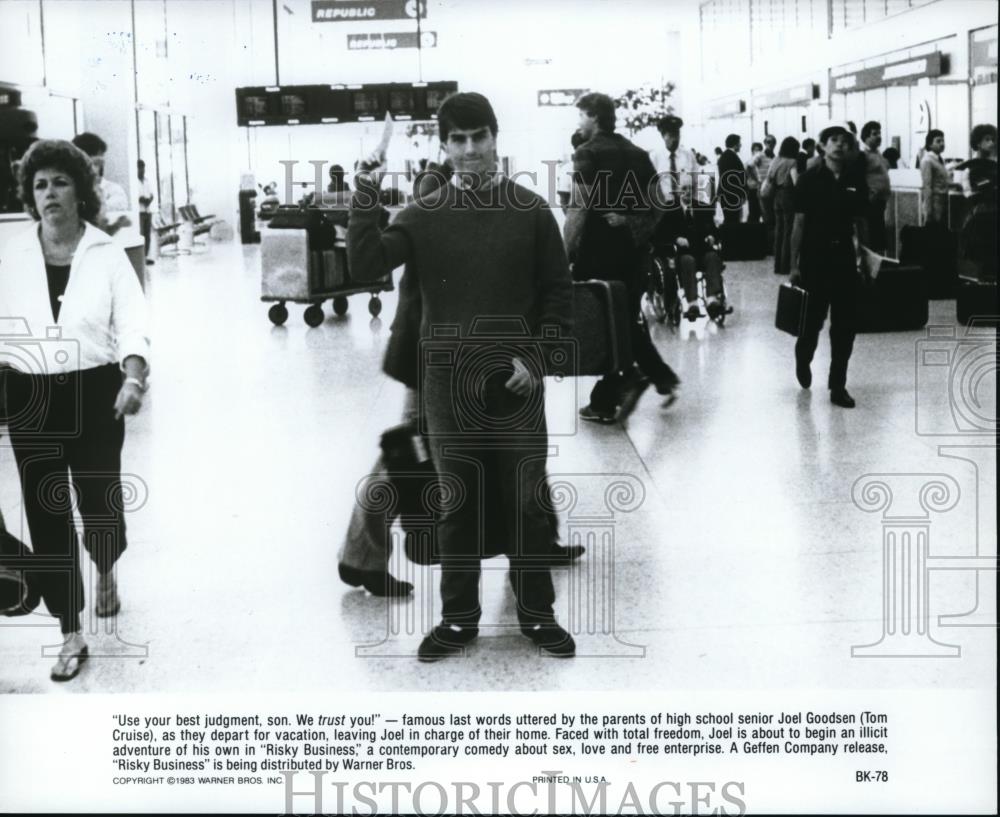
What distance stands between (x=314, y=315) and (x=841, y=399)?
6.00 metres

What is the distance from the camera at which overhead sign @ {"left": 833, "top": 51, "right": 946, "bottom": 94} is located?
13727 millimetres

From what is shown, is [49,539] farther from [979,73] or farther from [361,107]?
[979,73]

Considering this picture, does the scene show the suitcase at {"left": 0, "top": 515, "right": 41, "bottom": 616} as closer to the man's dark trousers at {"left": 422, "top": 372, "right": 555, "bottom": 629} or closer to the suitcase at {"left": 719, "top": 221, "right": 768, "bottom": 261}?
the man's dark trousers at {"left": 422, "top": 372, "right": 555, "bottom": 629}

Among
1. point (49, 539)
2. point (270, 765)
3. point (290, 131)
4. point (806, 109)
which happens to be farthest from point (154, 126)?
point (806, 109)

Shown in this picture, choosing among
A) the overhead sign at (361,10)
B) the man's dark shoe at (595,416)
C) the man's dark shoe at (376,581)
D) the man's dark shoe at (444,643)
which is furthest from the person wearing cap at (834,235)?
the man's dark shoe at (444,643)

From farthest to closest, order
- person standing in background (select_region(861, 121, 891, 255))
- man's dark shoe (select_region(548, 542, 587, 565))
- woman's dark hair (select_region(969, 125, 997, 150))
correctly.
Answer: person standing in background (select_region(861, 121, 891, 255)), woman's dark hair (select_region(969, 125, 997, 150)), man's dark shoe (select_region(548, 542, 587, 565))

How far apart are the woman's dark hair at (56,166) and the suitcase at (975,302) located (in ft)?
26.5

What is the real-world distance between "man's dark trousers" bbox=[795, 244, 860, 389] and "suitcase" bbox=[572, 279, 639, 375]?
191cm

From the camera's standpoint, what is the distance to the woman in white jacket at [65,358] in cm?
370

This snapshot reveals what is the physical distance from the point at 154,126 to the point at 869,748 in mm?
3050

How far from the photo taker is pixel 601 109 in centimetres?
668

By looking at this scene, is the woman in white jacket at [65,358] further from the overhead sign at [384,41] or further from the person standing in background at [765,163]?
the person standing in background at [765,163]

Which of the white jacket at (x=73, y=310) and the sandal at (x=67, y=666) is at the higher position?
the white jacket at (x=73, y=310)

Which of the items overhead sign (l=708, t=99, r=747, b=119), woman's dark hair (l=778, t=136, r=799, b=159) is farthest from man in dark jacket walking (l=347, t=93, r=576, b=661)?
overhead sign (l=708, t=99, r=747, b=119)
